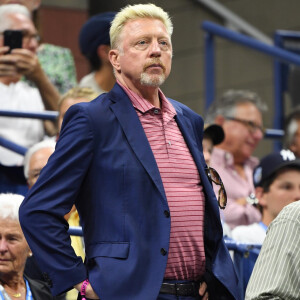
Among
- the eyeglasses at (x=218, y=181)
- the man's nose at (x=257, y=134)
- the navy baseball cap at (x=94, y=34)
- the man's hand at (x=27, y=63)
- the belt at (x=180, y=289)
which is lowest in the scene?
the man's nose at (x=257, y=134)

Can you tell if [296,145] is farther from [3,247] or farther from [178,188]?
[178,188]

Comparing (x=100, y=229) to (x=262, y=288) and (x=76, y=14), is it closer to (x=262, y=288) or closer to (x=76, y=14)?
(x=262, y=288)

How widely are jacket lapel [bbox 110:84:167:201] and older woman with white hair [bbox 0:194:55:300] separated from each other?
3.21 ft

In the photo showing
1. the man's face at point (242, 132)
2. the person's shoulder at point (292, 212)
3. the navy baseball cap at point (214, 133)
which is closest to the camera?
the person's shoulder at point (292, 212)

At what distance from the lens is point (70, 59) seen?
21.1ft

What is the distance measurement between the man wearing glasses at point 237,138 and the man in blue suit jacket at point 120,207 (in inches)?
102

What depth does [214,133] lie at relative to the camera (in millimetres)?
5246

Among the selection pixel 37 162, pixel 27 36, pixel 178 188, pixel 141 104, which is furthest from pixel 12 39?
pixel 178 188

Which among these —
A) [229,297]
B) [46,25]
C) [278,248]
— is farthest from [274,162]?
[46,25]

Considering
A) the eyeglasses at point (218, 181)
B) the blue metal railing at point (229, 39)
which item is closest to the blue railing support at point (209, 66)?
the blue metal railing at point (229, 39)

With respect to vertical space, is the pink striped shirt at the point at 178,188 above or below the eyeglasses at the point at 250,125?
above

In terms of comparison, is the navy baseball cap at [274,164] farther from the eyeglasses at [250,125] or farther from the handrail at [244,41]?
the handrail at [244,41]

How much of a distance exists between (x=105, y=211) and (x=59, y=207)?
16 cm

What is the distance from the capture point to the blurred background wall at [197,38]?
30.5 ft
